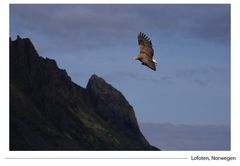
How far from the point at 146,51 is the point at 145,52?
20 centimetres

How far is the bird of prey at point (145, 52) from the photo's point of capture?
6574cm

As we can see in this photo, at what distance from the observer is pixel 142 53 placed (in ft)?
217

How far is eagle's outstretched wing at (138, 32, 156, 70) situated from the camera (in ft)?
216

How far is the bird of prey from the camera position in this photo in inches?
2588

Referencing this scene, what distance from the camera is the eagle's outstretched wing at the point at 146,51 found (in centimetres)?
6575

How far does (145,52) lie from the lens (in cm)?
6606

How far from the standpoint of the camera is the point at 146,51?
66.2 meters
